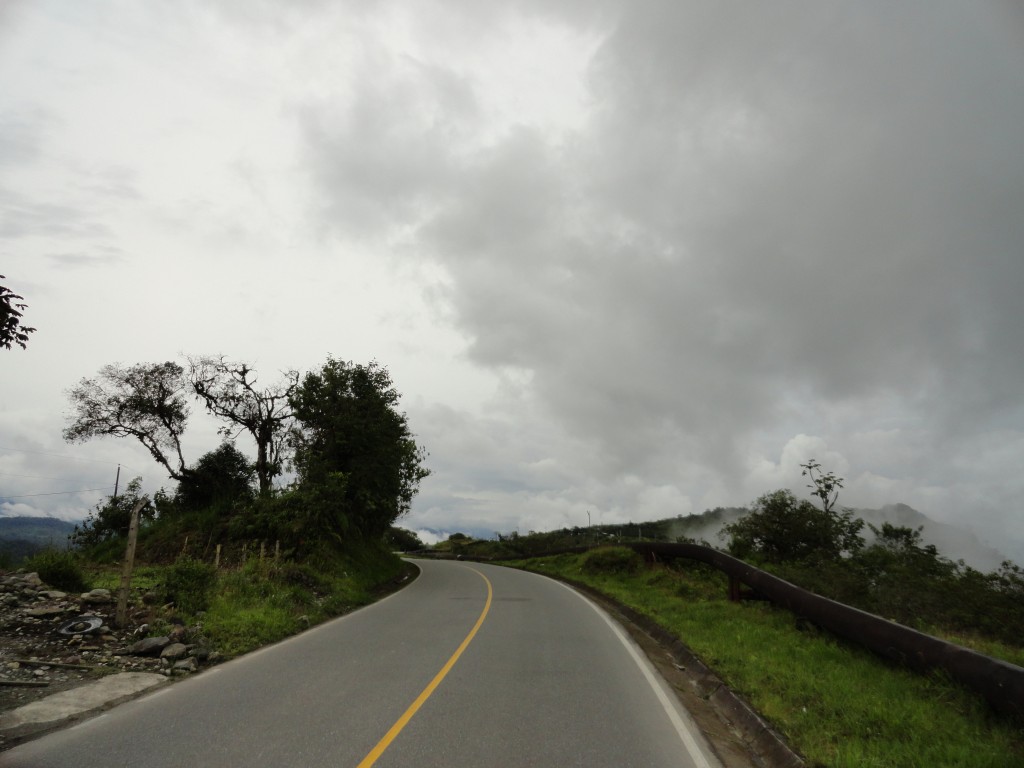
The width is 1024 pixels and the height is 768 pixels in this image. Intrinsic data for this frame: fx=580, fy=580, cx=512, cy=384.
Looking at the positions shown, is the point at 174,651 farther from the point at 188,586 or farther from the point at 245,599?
the point at 245,599

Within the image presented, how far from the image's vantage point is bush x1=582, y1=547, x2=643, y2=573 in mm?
27120

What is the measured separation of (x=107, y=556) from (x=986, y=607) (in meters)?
37.6

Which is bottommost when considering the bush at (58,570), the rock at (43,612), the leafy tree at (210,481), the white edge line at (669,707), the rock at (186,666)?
the white edge line at (669,707)

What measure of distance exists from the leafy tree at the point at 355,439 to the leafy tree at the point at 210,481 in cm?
1017

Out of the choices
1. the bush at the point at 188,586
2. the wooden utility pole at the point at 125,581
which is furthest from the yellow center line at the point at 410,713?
the wooden utility pole at the point at 125,581

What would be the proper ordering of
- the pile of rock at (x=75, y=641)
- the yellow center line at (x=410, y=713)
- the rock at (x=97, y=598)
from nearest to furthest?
the yellow center line at (x=410, y=713)
the pile of rock at (x=75, y=641)
the rock at (x=97, y=598)

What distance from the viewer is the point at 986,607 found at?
12125 mm

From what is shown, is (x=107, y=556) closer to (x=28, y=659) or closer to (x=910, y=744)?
(x=28, y=659)

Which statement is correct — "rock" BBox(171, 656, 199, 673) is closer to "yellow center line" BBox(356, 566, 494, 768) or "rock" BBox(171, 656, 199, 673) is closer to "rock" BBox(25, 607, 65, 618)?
"rock" BBox(25, 607, 65, 618)

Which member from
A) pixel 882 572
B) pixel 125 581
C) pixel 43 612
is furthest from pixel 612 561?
pixel 43 612

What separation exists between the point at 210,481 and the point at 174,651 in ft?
110

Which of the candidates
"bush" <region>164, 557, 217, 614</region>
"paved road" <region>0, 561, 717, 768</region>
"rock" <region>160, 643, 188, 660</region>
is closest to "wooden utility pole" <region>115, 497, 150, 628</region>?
"bush" <region>164, 557, 217, 614</region>

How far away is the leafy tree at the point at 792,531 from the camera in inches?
848

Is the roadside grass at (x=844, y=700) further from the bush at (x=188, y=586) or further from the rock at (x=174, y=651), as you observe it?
the bush at (x=188, y=586)
